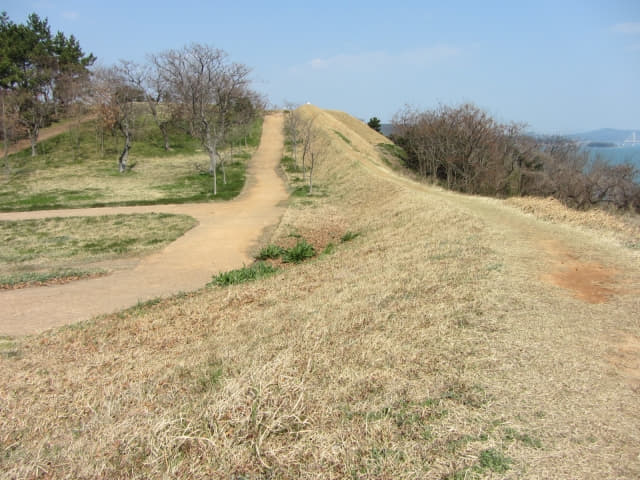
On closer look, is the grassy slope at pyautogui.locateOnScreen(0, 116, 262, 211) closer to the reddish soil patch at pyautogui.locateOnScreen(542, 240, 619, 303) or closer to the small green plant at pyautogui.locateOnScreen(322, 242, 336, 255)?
the small green plant at pyautogui.locateOnScreen(322, 242, 336, 255)

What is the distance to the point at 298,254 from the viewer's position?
1138 centimetres

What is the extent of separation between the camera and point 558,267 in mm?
7109

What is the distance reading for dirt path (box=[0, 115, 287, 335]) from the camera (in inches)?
320

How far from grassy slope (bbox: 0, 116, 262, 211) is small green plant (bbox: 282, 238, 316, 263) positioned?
9461 millimetres

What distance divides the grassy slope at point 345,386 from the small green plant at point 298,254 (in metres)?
3.75

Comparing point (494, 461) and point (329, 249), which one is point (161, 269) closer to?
point (329, 249)

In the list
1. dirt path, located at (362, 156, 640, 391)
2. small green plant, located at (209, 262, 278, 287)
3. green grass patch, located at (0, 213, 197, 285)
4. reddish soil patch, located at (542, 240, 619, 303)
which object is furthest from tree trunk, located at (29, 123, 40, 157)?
reddish soil patch, located at (542, 240, 619, 303)

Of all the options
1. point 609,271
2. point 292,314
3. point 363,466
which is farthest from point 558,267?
point 363,466

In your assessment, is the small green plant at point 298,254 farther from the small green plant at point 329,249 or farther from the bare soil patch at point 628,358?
the bare soil patch at point 628,358

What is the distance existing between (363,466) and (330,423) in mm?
490

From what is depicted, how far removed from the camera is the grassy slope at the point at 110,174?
20047 mm

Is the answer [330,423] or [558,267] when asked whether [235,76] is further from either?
[330,423]

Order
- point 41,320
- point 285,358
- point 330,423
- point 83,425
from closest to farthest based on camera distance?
point 330,423, point 83,425, point 285,358, point 41,320

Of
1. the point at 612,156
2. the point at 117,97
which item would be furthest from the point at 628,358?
the point at 612,156
